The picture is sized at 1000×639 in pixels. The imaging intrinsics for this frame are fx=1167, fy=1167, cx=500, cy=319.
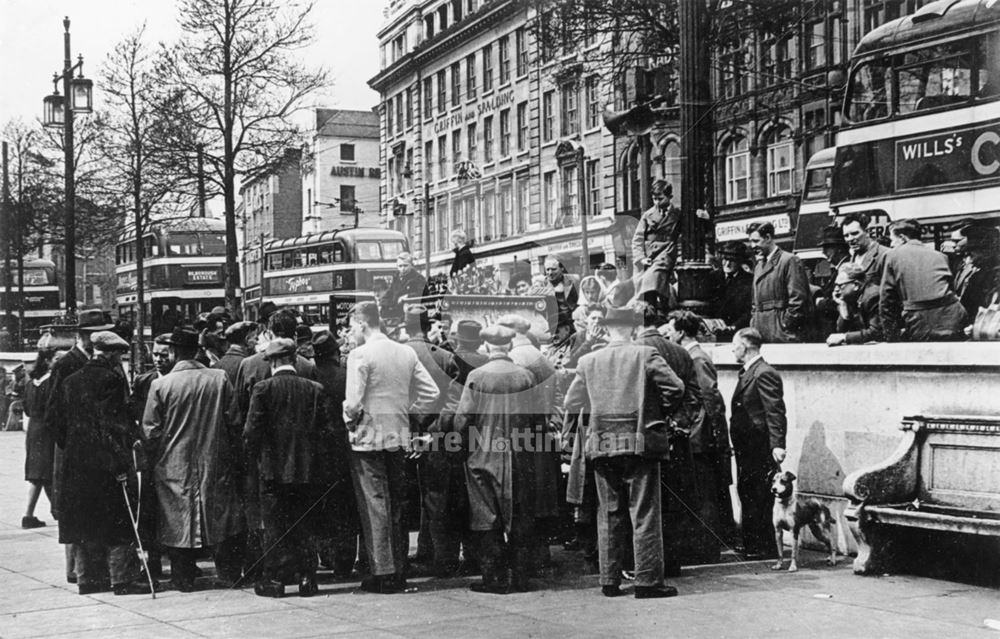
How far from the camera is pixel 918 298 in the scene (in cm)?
939

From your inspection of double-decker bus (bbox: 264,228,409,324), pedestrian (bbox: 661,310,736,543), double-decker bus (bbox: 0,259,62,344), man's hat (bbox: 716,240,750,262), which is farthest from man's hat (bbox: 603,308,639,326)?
double-decker bus (bbox: 0,259,62,344)

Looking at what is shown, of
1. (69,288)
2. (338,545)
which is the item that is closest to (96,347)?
(338,545)

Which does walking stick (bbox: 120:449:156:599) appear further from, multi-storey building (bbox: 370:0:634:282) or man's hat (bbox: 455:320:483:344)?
multi-storey building (bbox: 370:0:634:282)

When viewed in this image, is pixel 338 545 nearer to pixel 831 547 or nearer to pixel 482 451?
pixel 482 451

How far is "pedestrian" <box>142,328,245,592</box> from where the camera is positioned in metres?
8.47

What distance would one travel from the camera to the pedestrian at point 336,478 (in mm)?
8438

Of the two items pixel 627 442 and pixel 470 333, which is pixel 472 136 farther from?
pixel 627 442

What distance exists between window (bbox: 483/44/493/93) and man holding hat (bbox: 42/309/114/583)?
72.2 feet

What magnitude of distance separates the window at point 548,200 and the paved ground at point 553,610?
26.4 meters

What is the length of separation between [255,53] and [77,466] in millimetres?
21779

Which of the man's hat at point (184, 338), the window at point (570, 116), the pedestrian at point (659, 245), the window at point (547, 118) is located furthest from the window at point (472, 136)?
the man's hat at point (184, 338)

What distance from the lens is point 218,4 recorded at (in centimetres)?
2870

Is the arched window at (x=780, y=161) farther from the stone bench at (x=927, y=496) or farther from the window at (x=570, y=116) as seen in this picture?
the stone bench at (x=927, y=496)

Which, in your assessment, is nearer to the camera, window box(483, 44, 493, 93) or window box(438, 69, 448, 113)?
window box(483, 44, 493, 93)
